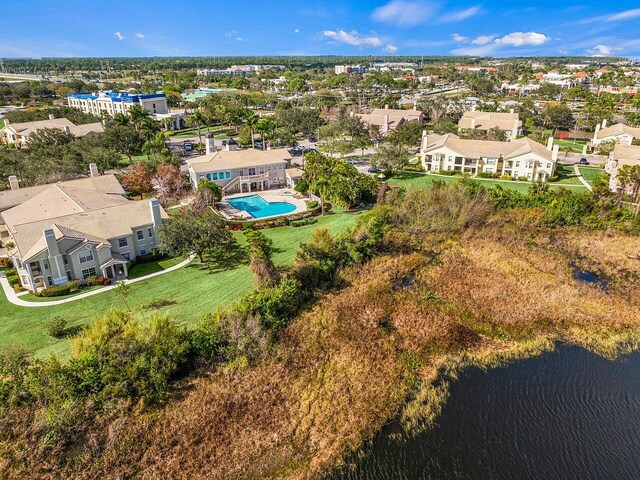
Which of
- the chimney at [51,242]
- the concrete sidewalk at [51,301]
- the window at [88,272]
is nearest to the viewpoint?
the concrete sidewalk at [51,301]

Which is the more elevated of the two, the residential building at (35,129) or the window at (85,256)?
the residential building at (35,129)

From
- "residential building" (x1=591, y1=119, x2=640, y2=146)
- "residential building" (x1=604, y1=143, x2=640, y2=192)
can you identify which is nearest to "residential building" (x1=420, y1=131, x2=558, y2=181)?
"residential building" (x1=604, y1=143, x2=640, y2=192)

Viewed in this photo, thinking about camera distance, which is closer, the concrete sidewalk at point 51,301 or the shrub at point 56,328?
the shrub at point 56,328

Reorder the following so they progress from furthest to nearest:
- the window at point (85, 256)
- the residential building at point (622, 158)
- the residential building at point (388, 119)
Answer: the residential building at point (388, 119) < the residential building at point (622, 158) < the window at point (85, 256)

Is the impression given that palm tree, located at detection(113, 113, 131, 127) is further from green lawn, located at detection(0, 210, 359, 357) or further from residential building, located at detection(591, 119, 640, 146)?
residential building, located at detection(591, 119, 640, 146)

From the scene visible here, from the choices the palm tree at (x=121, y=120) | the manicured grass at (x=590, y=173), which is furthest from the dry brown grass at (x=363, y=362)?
the palm tree at (x=121, y=120)

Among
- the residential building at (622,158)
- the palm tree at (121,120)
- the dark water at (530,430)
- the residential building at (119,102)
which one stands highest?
the residential building at (119,102)

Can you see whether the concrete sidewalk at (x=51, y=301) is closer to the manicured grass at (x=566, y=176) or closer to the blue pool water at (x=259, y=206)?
the blue pool water at (x=259, y=206)

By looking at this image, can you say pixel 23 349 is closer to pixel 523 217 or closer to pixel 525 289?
pixel 525 289
